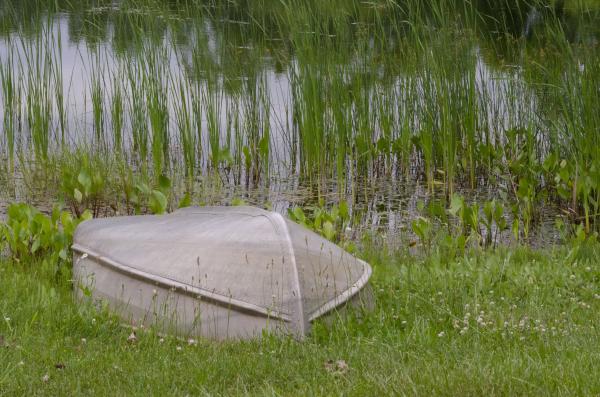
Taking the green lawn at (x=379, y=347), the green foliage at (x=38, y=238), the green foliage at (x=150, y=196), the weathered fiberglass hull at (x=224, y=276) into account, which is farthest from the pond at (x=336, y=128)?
the weathered fiberglass hull at (x=224, y=276)

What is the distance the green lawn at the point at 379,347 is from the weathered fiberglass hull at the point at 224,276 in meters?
0.12

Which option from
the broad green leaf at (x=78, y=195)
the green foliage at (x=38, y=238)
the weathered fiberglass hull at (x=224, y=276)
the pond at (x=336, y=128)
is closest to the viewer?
the weathered fiberglass hull at (x=224, y=276)

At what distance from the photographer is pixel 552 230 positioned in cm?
693

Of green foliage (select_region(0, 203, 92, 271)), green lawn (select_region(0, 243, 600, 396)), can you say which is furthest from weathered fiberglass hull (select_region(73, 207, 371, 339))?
green foliage (select_region(0, 203, 92, 271))

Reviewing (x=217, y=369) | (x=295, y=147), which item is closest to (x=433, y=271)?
(x=217, y=369)

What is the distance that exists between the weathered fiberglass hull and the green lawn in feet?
0.40

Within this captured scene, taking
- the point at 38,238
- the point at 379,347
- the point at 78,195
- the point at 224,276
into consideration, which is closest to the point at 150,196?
the point at 78,195

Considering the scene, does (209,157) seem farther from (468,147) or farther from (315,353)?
(315,353)

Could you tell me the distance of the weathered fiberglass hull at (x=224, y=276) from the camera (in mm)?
4000

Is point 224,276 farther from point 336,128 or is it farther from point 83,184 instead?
point 336,128

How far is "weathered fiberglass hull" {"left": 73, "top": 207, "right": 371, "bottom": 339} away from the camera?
400cm

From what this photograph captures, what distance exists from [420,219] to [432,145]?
1.87 metres

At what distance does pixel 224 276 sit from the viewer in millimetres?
4094

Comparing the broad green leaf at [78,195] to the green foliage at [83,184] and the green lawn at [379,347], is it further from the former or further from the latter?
the green lawn at [379,347]
